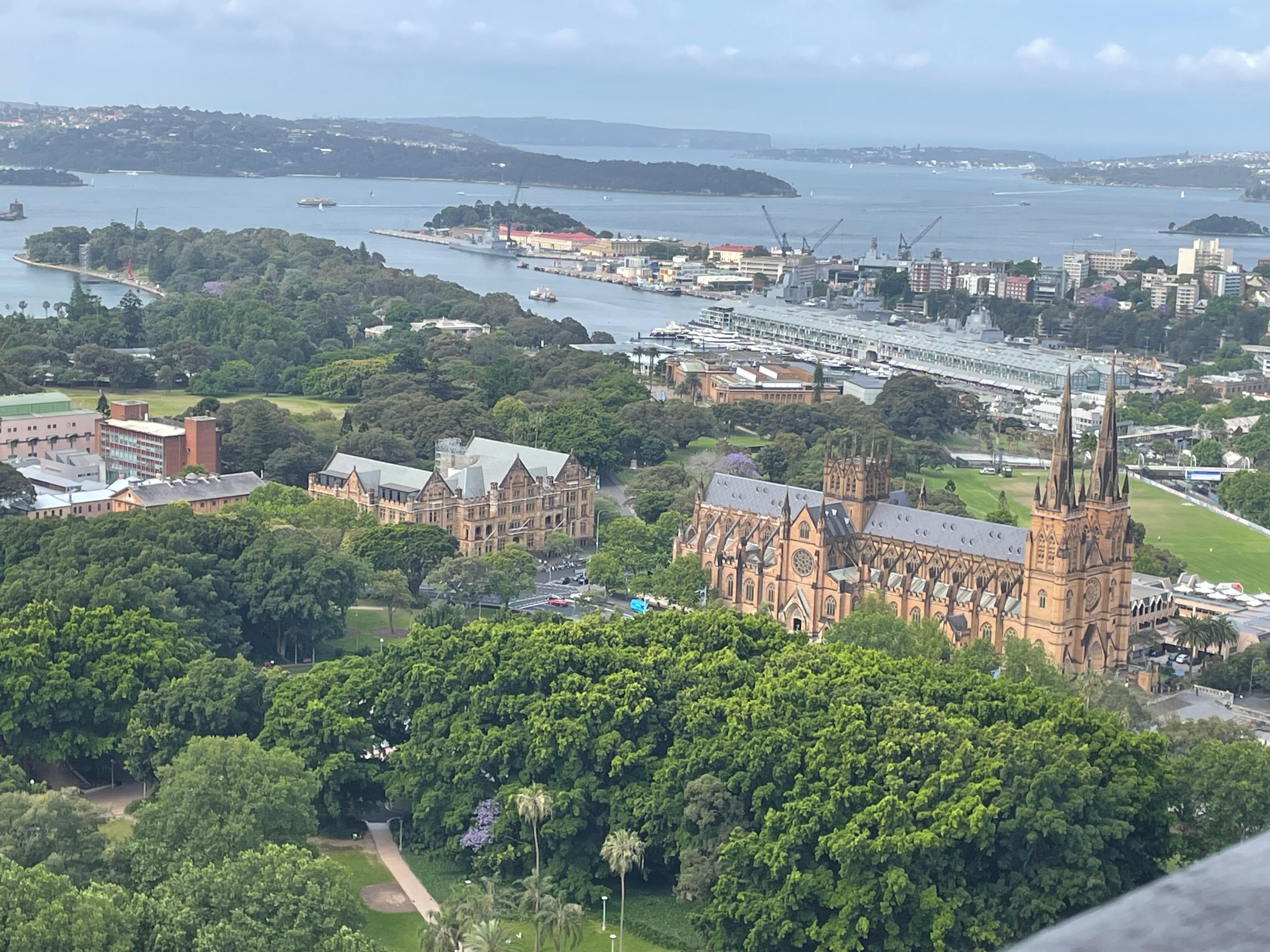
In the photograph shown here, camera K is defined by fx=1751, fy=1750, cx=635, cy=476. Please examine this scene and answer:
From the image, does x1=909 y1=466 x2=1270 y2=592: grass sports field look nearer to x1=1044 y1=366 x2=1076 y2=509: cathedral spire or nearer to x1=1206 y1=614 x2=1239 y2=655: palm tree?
x1=1206 y1=614 x2=1239 y2=655: palm tree

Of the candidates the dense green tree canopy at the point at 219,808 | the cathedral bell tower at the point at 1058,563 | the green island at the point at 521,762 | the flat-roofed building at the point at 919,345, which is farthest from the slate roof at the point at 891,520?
the flat-roofed building at the point at 919,345

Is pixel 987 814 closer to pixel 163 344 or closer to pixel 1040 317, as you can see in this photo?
pixel 163 344

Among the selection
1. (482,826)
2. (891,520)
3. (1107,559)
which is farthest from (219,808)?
(1107,559)

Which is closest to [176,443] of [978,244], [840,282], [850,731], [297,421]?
[297,421]

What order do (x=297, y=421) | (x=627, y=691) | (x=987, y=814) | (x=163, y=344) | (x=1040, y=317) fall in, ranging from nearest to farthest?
(x=987, y=814) < (x=627, y=691) < (x=297, y=421) < (x=163, y=344) < (x=1040, y=317)

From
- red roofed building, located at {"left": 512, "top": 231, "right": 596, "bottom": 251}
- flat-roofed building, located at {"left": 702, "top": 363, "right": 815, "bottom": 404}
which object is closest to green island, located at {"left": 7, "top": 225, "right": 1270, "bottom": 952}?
flat-roofed building, located at {"left": 702, "top": 363, "right": 815, "bottom": 404}

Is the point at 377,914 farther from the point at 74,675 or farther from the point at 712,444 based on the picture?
the point at 712,444

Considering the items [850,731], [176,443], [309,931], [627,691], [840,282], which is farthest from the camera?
[840,282]
